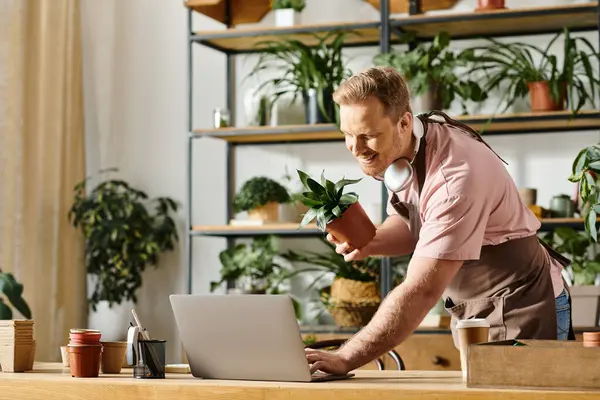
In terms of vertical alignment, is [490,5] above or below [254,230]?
above

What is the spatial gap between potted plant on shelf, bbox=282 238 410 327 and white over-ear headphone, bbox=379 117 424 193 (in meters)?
1.83

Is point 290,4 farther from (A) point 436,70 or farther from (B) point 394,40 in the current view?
(A) point 436,70

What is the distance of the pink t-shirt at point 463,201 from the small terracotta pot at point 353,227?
130 mm

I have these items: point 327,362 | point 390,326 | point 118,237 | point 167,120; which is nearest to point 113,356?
point 327,362

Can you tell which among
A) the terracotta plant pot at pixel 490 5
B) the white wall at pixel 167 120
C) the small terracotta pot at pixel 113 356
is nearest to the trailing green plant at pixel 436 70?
the terracotta plant pot at pixel 490 5

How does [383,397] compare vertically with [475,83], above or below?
below

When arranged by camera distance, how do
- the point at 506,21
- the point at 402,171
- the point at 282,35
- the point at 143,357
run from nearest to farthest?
the point at 143,357 → the point at 402,171 → the point at 506,21 → the point at 282,35

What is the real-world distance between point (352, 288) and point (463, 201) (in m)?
2.03

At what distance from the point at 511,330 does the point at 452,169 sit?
1.64 ft

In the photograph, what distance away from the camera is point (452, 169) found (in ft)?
7.70

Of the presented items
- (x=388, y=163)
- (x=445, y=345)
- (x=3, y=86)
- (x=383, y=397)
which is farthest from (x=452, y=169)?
(x=3, y=86)

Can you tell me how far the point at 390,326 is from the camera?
2.17 meters

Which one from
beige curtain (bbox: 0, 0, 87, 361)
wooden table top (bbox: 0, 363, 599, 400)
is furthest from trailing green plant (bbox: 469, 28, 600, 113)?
wooden table top (bbox: 0, 363, 599, 400)

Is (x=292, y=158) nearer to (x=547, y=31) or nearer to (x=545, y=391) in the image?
(x=547, y=31)
